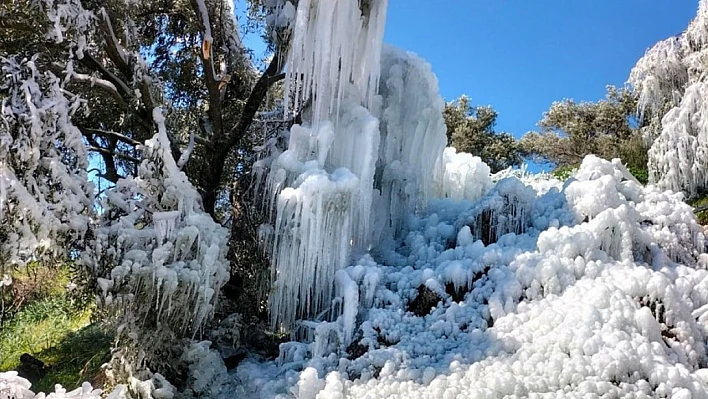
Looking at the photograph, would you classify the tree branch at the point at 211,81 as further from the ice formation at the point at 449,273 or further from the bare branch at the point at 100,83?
the ice formation at the point at 449,273

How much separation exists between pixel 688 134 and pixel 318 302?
6.99 metres

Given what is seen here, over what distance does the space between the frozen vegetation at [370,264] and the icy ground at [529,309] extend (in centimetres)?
1

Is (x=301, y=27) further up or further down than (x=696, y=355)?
further up

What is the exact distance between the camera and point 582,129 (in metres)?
15.7

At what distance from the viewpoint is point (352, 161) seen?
5.41 meters

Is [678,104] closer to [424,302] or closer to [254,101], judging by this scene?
[254,101]

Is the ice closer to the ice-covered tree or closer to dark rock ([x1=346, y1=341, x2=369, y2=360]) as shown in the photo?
the ice-covered tree

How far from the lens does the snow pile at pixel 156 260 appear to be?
14.6 feet

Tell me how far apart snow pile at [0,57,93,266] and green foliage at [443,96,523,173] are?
37.0ft

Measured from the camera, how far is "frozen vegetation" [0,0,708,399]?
12.8 feet

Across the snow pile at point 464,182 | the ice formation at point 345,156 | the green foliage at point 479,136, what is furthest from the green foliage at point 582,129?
the ice formation at point 345,156

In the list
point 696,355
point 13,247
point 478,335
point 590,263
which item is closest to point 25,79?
point 13,247

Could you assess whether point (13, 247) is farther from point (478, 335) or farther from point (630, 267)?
point (630, 267)

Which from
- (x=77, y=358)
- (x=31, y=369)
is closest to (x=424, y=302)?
(x=77, y=358)
